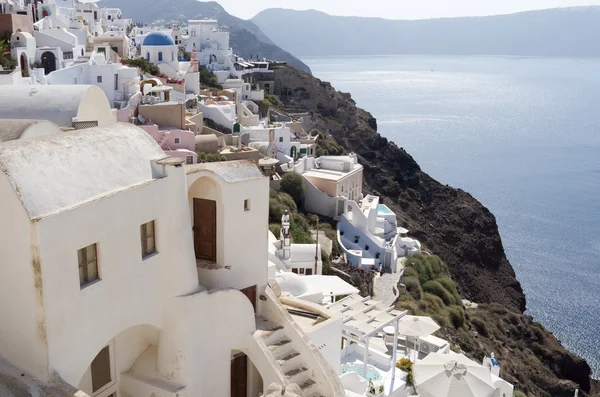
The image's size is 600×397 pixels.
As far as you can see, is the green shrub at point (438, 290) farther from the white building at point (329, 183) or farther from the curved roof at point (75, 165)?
the curved roof at point (75, 165)

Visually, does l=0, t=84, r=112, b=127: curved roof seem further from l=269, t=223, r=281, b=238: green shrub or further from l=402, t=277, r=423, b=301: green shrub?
l=402, t=277, r=423, b=301: green shrub

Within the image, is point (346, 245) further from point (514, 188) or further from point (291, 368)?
point (514, 188)

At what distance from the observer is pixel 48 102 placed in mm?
12305

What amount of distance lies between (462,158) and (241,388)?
87.9 metres

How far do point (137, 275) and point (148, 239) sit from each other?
0.56 m

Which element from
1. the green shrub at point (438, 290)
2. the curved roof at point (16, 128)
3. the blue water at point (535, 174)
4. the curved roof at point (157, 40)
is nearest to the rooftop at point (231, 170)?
the curved roof at point (16, 128)

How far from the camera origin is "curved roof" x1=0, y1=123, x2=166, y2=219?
6836mm

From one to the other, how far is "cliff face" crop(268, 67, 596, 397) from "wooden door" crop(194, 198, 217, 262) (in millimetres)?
17374

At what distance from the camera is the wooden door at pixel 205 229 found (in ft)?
32.3

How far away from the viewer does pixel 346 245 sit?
32.7 m

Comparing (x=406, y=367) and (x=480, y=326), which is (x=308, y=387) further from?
(x=480, y=326)

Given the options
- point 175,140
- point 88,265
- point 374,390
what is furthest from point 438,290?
point 88,265

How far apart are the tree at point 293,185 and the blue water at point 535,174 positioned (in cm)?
2148

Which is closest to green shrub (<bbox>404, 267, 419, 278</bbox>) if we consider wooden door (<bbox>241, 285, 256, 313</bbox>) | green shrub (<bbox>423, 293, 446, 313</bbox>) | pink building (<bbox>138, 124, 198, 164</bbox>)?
green shrub (<bbox>423, 293, 446, 313</bbox>)
